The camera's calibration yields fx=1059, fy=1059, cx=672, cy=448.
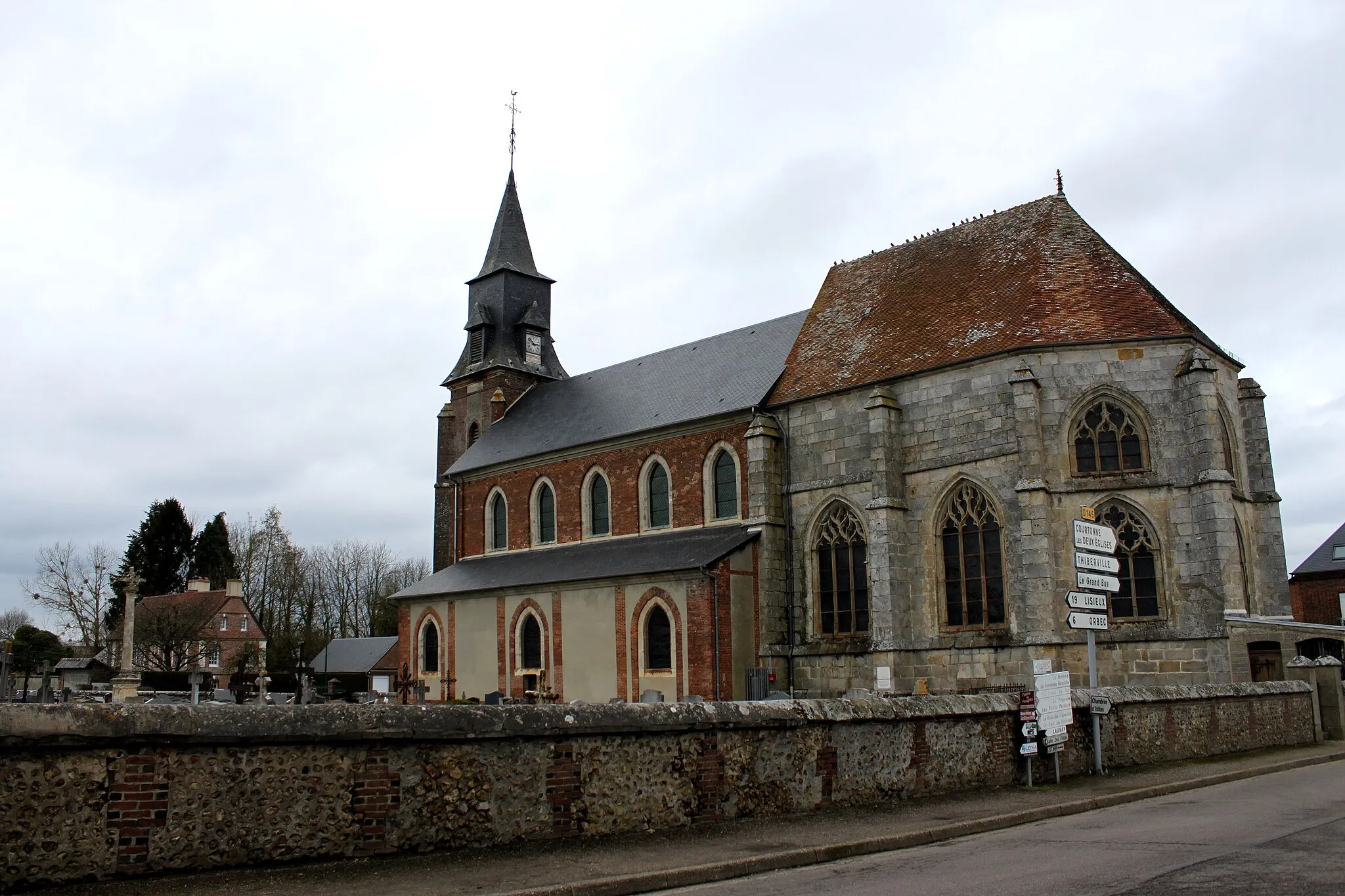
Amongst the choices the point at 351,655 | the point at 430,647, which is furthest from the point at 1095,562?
the point at 351,655

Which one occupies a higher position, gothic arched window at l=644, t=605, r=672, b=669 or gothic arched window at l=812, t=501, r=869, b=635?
gothic arched window at l=812, t=501, r=869, b=635

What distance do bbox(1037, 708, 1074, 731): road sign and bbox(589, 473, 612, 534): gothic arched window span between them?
21128mm

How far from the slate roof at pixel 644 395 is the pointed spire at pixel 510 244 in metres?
5.37

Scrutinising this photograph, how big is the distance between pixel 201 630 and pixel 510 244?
2734 centimetres

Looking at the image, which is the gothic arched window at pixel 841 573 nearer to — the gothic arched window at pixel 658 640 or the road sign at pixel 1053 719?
the gothic arched window at pixel 658 640

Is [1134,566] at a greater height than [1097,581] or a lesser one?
greater

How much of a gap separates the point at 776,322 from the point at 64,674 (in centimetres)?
4898

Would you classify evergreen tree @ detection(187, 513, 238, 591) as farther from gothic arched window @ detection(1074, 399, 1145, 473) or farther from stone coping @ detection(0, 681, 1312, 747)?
stone coping @ detection(0, 681, 1312, 747)

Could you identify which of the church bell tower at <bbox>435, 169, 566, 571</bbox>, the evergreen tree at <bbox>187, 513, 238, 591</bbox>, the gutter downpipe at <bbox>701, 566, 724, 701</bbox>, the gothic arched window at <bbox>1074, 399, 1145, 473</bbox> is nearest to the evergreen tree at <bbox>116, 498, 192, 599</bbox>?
the evergreen tree at <bbox>187, 513, 238, 591</bbox>

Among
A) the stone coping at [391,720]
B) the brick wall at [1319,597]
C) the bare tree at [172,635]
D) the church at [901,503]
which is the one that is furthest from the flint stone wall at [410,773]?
the brick wall at [1319,597]

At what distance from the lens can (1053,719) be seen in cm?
1378

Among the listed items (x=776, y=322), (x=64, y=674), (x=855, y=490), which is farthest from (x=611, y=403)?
(x=64, y=674)

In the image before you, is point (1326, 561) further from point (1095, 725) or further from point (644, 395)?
point (1095, 725)

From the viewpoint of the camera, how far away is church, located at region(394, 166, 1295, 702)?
23.0m
